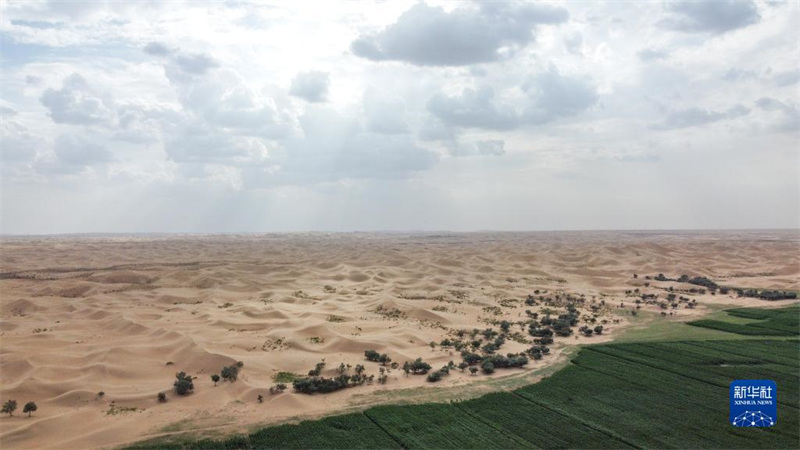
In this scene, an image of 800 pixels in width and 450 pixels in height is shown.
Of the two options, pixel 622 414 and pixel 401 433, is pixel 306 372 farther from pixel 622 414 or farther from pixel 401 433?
pixel 622 414

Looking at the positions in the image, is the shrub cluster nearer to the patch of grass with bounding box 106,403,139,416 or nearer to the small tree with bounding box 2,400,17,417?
the patch of grass with bounding box 106,403,139,416

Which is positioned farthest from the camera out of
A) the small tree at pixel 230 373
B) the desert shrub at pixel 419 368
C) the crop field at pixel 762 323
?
the crop field at pixel 762 323

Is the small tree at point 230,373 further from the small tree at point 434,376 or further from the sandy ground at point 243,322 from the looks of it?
the small tree at point 434,376

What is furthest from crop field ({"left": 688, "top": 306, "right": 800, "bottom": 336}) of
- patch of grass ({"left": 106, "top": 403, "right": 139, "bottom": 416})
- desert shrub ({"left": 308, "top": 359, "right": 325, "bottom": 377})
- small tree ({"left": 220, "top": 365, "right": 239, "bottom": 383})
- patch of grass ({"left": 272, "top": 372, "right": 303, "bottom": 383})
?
patch of grass ({"left": 106, "top": 403, "right": 139, "bottom": 416})

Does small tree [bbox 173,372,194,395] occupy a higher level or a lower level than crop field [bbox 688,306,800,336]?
Answer: lower

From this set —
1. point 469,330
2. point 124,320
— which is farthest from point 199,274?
point 469,330

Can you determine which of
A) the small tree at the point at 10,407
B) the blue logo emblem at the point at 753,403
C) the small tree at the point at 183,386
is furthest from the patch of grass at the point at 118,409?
the blue logo emblem at the point at 753,403
